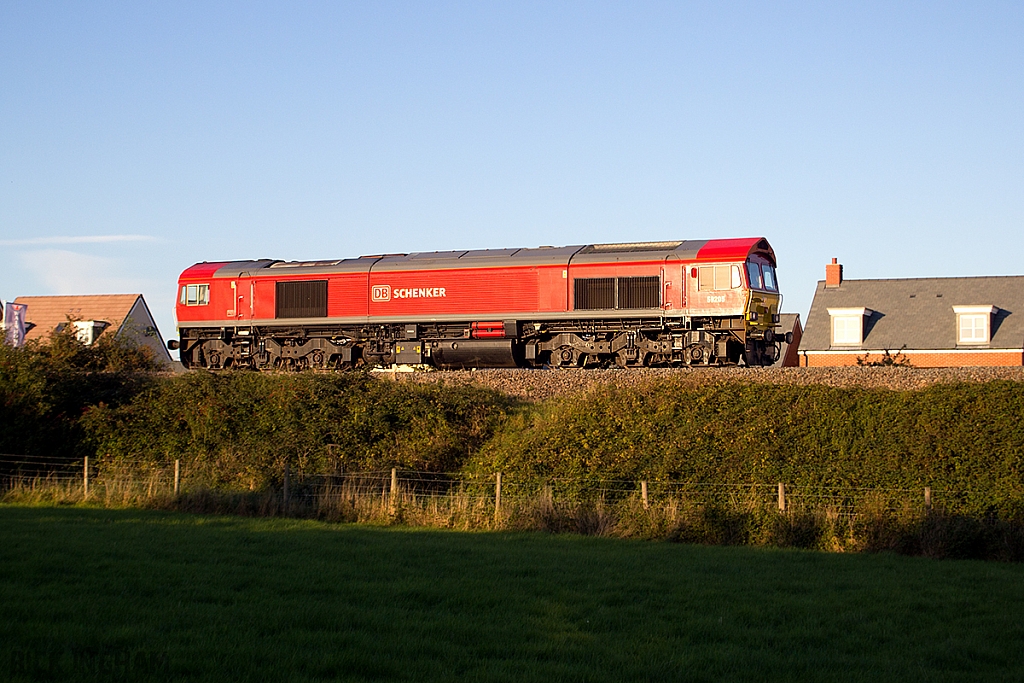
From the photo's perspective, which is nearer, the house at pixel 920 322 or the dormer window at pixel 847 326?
the house at pixel 920 322

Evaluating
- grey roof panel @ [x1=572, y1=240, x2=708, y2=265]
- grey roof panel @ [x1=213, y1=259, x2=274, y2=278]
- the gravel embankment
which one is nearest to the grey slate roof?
grey roof panel @ [x1=572, y1=240, x2=708, y2=265]

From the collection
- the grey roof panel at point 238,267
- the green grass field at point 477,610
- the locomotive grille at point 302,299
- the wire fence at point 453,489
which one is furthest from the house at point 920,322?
the green grass field at point 477,610

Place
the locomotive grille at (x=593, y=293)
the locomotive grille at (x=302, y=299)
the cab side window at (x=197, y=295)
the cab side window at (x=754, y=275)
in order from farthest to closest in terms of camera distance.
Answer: the cab side window at (x=197, y=295) < the locomotive grille at (x=302, y=299) < the locomotive grille at (x=593, y=293) < the cab side window at (x=754, y=275)

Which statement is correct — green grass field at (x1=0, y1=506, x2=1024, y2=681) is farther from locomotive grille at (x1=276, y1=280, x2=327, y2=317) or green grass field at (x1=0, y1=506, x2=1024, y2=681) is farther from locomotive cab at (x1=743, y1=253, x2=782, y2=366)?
locomotive grille at (x1=276, y1=280, x2=327, y2=317)

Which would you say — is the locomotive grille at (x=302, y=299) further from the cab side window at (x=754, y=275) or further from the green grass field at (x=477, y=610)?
the green grass field at (x=477, y=610)

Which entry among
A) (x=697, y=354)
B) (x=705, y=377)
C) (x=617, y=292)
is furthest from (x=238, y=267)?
(x=705, y=377)

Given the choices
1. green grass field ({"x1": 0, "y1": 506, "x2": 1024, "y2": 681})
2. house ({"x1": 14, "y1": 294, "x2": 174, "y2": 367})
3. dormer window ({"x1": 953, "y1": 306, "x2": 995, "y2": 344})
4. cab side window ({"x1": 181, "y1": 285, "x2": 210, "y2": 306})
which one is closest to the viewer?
green grass field ({"x1": 0, "y1": 506, "x2": 1024, "y2": 681})

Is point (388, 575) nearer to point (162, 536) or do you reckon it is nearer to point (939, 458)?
point (162, 536)

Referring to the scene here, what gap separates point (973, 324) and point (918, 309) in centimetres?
253

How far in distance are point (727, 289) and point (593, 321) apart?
396 cm

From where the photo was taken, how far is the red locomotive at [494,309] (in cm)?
2953

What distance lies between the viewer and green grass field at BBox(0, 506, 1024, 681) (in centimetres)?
891

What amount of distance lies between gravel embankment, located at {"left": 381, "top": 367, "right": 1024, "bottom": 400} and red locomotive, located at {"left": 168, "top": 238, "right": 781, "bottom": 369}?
3.34 meters

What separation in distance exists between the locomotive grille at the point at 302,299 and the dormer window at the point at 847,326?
22.4 meters
